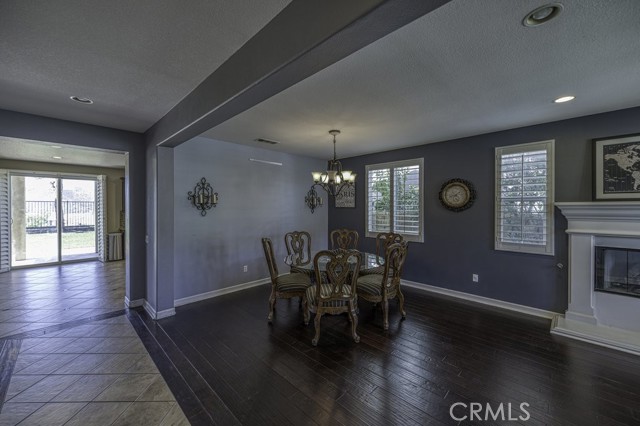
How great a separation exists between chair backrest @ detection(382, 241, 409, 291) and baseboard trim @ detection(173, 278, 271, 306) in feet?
8.76

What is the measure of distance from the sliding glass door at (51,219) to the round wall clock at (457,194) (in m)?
8.75

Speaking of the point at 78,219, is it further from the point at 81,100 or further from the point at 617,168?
the point at 617,168

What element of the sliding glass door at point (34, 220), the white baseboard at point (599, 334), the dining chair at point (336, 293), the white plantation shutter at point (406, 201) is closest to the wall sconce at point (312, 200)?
the white plantation shutter at point (406, 201)

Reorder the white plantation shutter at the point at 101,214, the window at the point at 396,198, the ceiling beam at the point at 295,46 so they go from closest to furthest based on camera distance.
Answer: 1. the ceiling beam at the point at 295,46
2. the window at the point at 396,198
3. the white plantation shutter at the point at 101,214

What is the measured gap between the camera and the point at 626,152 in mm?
3107

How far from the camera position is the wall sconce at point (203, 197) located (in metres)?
4.30

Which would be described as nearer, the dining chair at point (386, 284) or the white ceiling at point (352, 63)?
the white ceiling at point (352, 63)

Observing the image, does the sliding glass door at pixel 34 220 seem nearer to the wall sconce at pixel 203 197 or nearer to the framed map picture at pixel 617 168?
the wall sconce at pixel 203 197

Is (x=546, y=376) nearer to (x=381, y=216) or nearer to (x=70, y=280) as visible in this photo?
(x=381, y=216)

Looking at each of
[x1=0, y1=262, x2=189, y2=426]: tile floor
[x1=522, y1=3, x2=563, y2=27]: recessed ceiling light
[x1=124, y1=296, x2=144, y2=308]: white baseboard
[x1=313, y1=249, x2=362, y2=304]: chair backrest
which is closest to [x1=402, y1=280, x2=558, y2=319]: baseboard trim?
[x1=313, y1=249, x2=362, y2=304]: chair backrest

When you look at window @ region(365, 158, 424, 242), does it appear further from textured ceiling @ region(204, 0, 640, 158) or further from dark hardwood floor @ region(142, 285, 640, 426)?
dark hardwood floor @ region(142, 285, 640, 426)

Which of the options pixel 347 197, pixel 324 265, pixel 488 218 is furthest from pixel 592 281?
pixel 347 197

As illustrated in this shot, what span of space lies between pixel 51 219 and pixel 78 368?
20.6 feet

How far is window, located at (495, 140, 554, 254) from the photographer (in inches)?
143
